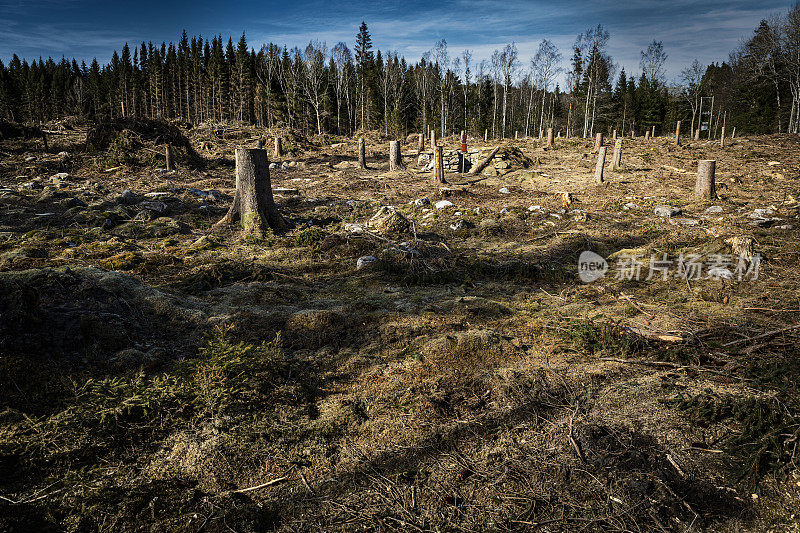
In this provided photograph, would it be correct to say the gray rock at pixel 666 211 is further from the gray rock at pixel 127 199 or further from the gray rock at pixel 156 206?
the gray rock at pixel 127 199

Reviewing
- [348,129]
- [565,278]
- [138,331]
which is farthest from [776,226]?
[348,129]

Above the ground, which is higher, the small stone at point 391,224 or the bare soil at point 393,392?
the small stone at point 391,224

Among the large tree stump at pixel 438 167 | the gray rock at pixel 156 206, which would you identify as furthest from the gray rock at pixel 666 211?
the gray rock at pixel 156 206

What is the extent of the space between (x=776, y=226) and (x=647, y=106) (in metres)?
51.0

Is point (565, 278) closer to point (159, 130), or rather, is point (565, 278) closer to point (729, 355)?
point (729, 355)

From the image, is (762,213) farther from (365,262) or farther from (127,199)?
(127,199)

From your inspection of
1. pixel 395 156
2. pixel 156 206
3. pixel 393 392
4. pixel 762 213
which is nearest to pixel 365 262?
pixel 393 392

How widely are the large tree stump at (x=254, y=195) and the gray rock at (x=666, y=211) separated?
9.60 metres

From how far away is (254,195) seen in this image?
8.93 m

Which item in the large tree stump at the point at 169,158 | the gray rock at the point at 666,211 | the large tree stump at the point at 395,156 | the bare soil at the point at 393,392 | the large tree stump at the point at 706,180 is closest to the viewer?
the bare soil at the point at 393,392

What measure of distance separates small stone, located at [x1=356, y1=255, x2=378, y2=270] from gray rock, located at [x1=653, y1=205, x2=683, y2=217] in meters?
7.99

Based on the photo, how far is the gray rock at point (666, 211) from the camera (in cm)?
1024

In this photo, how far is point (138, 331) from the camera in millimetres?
3924

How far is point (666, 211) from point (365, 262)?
8.34 m
